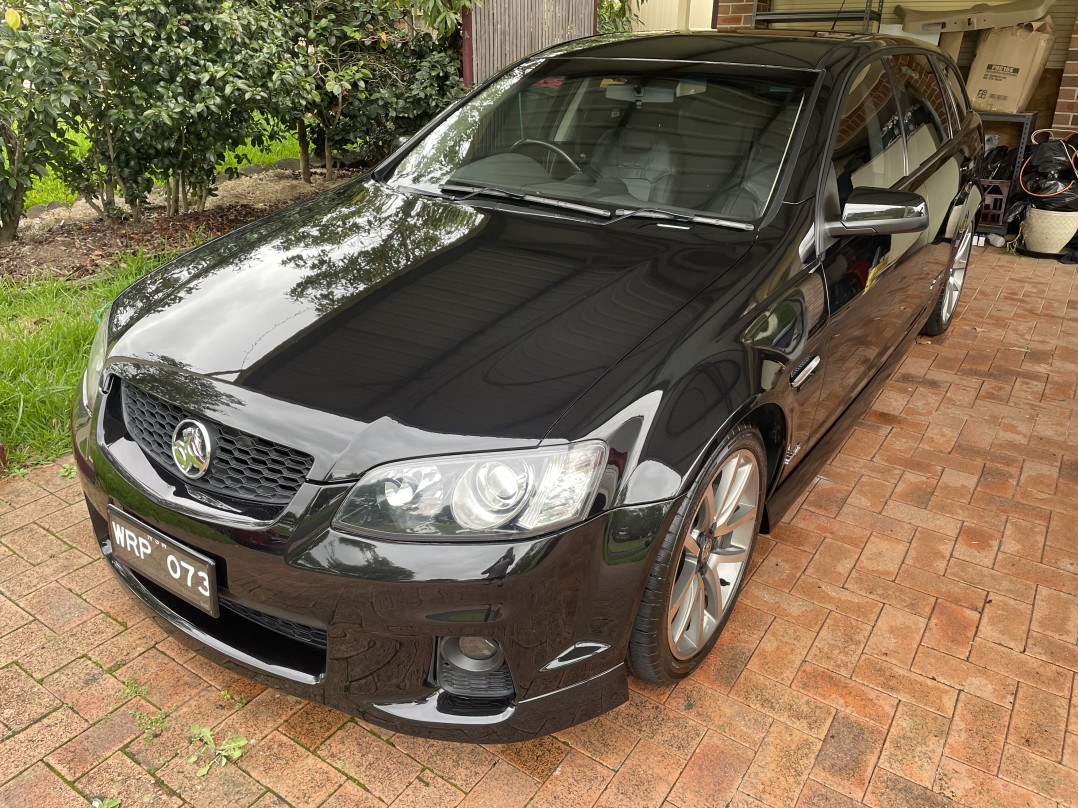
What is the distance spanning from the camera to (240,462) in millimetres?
1852

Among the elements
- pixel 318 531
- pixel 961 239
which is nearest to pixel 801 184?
pixel 318 531

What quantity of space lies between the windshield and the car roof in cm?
7

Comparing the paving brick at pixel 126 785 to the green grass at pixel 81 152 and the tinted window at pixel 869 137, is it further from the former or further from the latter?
the green grass at pixel 81 152

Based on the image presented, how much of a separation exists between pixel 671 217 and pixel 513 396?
3.27ft

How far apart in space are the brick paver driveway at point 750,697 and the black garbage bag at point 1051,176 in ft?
12.4

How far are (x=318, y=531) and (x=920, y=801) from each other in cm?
148

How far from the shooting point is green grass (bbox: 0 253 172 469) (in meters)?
3.34

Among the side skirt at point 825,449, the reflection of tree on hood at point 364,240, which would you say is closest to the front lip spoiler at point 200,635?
the reflection of tree on hood at point 364,240

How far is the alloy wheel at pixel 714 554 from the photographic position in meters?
2.10

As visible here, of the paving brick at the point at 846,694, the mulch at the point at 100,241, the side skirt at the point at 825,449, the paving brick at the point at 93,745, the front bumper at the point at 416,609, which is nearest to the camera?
the front bumper at the point at 416,609

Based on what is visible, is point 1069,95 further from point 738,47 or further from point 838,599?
point 838,599

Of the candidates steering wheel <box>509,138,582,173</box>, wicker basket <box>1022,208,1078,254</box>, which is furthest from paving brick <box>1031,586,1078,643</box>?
wicker basket <box>1022,208,1078,254</box>

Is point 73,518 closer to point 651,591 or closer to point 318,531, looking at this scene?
point 318,531

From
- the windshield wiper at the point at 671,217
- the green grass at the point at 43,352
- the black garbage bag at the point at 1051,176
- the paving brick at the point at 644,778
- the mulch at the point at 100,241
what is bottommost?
the paving brick at the point at 644,778
